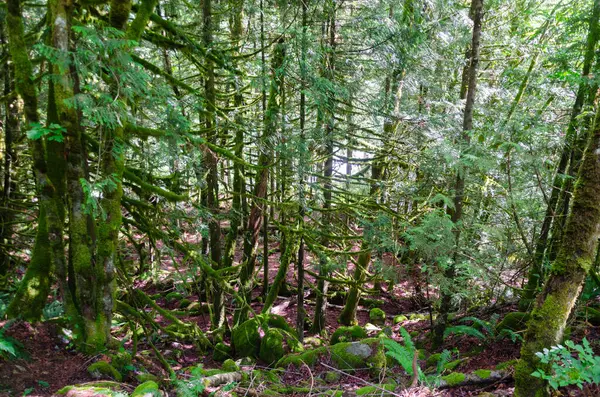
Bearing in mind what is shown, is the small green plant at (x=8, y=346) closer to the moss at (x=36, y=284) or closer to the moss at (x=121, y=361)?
the moss at (x=36, y=284)

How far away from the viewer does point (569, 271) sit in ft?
Answer: 11.6

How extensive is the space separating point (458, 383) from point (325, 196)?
4.51 meters

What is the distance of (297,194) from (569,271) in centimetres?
471

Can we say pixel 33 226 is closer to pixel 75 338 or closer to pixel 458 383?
pixel 75 338

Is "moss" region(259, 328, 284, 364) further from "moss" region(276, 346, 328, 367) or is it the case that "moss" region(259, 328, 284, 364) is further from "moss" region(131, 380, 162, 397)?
"moss" region(131, 380, 162, 397)

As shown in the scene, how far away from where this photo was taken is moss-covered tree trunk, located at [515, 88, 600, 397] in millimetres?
3479

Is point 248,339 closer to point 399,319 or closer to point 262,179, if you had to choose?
point 262,179

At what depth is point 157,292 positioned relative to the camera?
14430 mm

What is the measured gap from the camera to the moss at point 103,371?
4.54 m

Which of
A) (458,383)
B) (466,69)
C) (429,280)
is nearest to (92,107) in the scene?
(458,383)

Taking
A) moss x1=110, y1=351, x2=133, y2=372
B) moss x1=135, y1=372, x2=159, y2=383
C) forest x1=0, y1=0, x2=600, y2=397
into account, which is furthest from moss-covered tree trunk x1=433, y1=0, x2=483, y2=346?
moss x1=110, y1=351, x2=133, y2=372

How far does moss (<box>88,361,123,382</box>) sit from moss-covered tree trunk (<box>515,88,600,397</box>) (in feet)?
15.2

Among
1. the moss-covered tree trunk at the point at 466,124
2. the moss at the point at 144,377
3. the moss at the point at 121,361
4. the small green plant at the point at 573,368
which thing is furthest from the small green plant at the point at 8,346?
the moss-covered tree trunk at the point at 466,124

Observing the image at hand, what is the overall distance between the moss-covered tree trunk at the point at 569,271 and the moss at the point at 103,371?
464 cm
